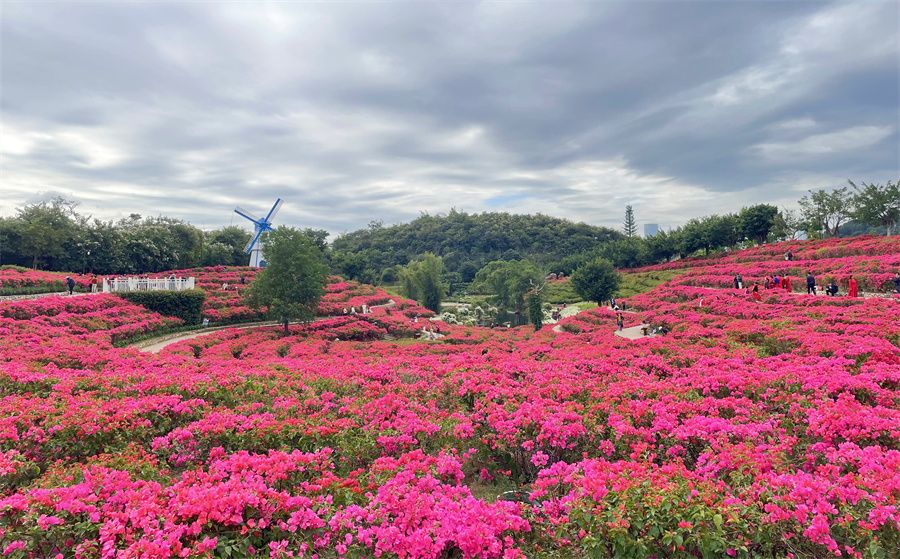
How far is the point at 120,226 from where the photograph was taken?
131 ft

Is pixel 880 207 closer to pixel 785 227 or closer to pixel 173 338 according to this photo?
pixel 785 227

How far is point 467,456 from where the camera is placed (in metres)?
5.34

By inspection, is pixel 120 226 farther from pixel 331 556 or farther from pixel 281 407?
pixel 331 556

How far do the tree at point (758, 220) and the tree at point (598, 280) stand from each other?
78.8ft

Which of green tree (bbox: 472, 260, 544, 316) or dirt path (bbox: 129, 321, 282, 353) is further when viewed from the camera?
green tree (bbox: 472, 260, 544, 316)

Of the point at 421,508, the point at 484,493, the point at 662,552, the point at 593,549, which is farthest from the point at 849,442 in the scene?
the point at 421,508

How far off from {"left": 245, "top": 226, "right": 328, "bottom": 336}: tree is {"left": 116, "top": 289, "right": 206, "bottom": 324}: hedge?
3.70m

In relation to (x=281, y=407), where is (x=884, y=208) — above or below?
above

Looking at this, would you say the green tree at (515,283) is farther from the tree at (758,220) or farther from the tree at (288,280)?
the tree at (758,220)

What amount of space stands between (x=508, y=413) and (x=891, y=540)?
11.6ft

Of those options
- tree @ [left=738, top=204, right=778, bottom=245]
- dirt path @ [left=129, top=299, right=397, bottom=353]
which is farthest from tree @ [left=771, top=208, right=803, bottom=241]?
dirt path @ [left=129, top=299, right=397, bottom=353]

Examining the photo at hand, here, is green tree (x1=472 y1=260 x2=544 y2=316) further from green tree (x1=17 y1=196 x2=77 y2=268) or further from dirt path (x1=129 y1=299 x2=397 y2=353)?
green tree (x1=17 y1=196 x2=77 y2=268)

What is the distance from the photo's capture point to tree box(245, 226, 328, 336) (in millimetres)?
22172

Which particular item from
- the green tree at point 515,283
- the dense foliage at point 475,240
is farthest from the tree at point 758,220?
the dense foliage at point 475,240
